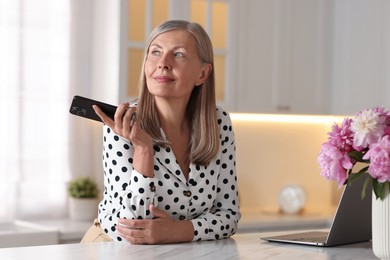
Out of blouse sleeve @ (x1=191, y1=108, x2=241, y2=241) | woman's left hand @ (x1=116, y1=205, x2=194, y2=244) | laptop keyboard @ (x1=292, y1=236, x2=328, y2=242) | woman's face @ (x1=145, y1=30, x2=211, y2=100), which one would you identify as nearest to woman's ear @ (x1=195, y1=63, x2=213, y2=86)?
woman's face @ (x1=145, y1=30, x2=211, y2=100)

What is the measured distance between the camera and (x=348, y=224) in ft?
7.58

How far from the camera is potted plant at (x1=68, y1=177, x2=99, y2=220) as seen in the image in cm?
390

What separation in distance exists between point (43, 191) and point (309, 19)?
6.21 ft

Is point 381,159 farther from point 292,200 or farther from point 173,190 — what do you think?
point 292,200

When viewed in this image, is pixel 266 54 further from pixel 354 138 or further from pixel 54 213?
pixel 354 138

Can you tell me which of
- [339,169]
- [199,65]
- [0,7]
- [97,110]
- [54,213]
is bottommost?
[54,213]

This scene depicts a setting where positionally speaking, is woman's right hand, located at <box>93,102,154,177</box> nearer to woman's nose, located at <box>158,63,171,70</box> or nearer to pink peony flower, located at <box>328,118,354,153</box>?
woman's nose, located at <box>158,63,171,70</box>

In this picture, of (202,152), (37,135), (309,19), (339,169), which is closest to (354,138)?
(339,169)

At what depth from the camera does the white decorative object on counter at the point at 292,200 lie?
457 centimetres

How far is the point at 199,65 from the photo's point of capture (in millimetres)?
2613

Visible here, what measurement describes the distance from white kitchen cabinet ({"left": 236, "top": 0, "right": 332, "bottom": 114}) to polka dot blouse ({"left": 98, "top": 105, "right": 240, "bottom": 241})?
1.70 meters

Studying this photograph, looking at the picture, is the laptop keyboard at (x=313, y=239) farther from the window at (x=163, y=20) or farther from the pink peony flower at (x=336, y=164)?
the window at (x=163, y=20)

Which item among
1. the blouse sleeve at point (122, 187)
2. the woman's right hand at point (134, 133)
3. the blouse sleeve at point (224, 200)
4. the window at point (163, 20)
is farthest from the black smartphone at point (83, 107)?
the window at point (163, 20)

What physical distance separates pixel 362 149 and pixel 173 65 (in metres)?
0.77
